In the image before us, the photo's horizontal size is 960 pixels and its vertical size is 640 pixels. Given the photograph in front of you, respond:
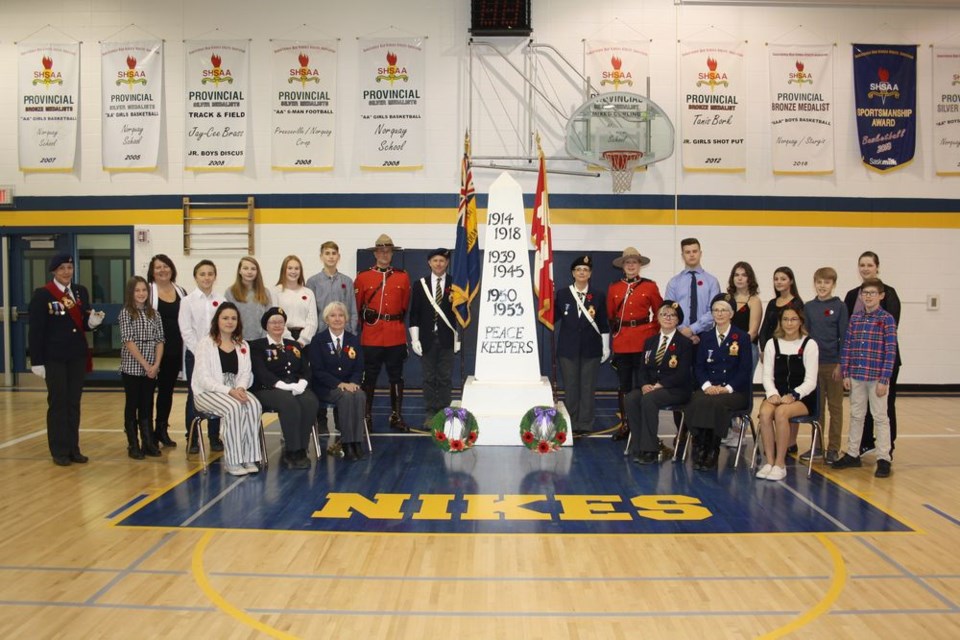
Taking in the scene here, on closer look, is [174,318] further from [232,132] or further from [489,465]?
[232,132]

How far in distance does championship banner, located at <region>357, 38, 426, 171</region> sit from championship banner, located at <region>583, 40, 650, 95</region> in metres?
2.13

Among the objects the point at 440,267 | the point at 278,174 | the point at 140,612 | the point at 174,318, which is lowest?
the point at 140,612

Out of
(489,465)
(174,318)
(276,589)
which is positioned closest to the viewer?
(276,589)

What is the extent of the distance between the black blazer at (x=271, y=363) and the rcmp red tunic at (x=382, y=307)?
3.67 feet

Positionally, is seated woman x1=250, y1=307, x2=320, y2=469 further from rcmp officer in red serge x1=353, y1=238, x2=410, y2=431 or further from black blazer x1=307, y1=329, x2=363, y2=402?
rcmp officer in red serge x1=353, y1=238, x2=410, y2=431

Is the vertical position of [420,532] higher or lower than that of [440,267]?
lower

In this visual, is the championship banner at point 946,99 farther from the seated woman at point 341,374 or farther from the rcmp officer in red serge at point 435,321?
the seated woman at point 341,374

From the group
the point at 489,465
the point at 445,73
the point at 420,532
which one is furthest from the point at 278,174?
the point at 420,532

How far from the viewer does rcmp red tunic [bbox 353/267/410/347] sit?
7.27m

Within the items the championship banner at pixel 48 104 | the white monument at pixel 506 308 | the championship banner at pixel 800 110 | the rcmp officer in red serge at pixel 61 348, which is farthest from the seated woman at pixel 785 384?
the championship banner at pixel 48 104

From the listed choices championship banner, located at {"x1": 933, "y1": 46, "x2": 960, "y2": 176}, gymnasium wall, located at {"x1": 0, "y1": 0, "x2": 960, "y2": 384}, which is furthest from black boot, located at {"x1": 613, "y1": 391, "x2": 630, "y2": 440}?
championship banner, located at {"x1": 933, "y1": 46, "x2": 960, "y2": 176}

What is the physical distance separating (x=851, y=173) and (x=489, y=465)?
22.6 feet

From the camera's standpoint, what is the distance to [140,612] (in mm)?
3504

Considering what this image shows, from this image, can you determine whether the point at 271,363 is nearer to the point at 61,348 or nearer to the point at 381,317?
the point at 381,317
